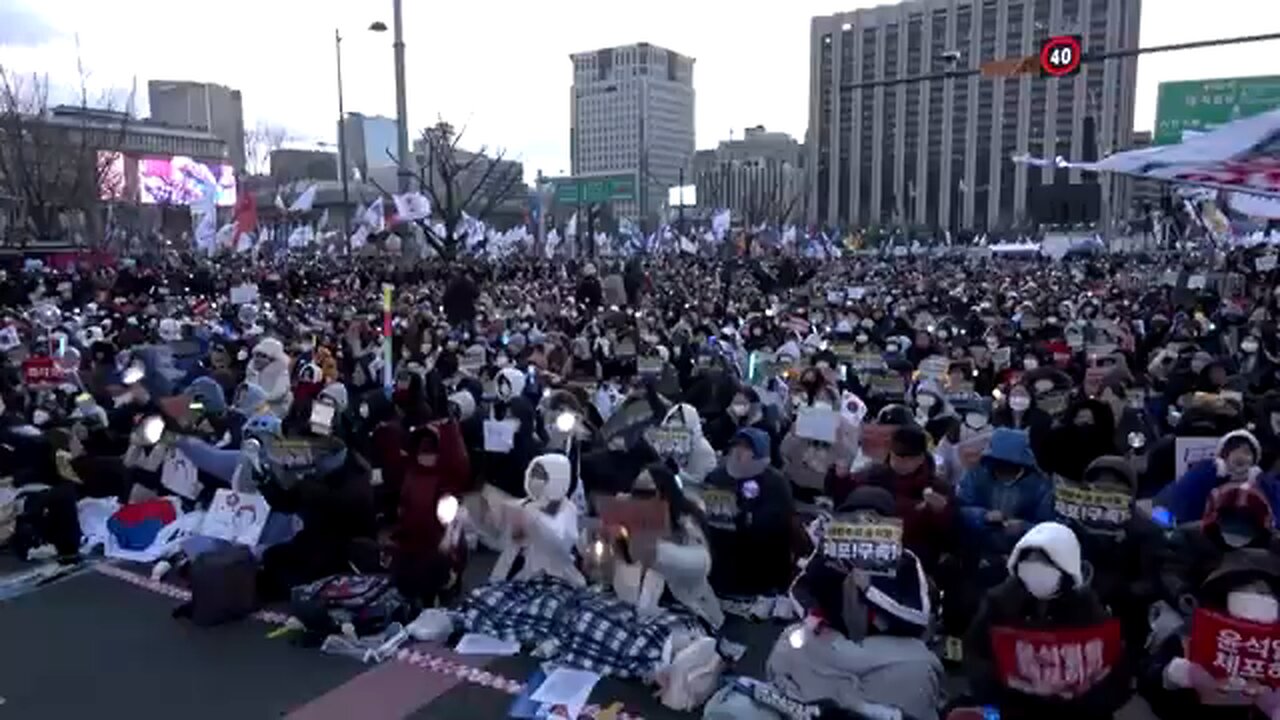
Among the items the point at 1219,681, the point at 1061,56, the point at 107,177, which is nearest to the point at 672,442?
the point at 1219,681

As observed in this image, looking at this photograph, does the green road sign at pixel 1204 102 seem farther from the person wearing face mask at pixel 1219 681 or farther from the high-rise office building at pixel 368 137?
the high-rise office building at pixel 368 137

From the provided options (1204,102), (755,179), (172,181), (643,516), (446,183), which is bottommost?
(643,516)

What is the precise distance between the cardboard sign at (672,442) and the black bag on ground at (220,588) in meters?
2.92

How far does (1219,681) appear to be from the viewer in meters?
4.41

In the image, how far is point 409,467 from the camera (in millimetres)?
7410

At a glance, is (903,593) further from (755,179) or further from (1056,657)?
(755,179)

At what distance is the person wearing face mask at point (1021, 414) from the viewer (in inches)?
301

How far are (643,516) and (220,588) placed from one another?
9.42ft

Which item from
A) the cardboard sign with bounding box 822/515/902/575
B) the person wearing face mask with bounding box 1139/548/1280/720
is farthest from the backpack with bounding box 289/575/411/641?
the person wearing face mask with bounding box 1139/548/1280/720

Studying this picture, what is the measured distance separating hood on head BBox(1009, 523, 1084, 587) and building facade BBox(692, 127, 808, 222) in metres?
56.5

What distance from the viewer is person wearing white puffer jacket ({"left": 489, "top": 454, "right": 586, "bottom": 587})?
633cm

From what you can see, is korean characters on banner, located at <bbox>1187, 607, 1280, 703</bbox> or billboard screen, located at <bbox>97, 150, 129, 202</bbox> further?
billboard screen, located at <bbox>97, 150, 129, 202</bbox>

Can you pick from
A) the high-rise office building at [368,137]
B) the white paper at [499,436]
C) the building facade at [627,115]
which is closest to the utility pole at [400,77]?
the white paper at [499,436]

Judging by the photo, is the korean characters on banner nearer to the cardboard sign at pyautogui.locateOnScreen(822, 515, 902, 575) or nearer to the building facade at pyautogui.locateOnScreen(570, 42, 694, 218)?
the cardboard sign at pyautogui.locateOnScreen(822, 515, 902, 575)
